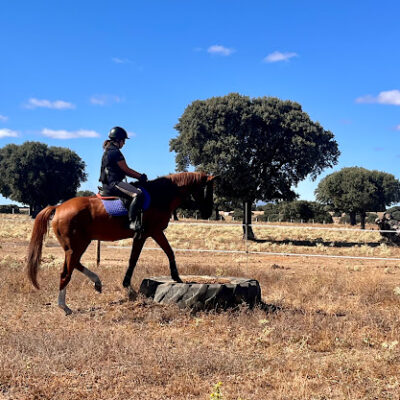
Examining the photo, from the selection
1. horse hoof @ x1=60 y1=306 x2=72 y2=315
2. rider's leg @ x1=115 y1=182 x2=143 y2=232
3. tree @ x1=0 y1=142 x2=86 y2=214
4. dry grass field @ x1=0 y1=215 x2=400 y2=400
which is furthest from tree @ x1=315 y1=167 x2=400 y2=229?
horse hoof @ x1=60 y1=306 x2=72 y2=315

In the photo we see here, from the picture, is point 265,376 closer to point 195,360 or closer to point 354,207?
point 195,360

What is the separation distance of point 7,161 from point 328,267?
2090 inches

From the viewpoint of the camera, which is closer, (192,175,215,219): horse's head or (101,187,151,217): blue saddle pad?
(101,187,151,217): blue saddle pad

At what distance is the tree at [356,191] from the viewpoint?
52219 millimetres

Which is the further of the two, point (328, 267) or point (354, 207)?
point (354, 207)

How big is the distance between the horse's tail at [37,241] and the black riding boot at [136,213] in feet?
5.08

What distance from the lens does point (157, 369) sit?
16.0ft

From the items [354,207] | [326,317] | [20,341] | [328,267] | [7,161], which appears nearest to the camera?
[20,341]

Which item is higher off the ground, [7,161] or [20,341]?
[7,161]

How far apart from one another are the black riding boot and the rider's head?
122 cm

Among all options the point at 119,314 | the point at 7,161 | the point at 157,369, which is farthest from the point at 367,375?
the point at 7,161

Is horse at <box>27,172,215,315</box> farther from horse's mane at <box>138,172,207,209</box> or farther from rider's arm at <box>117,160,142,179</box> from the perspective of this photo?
rider's arm at <box>117,160,142,179</box>

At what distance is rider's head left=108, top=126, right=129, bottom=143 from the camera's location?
838cm

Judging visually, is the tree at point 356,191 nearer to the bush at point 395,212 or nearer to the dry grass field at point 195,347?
the bush at point 395,212
